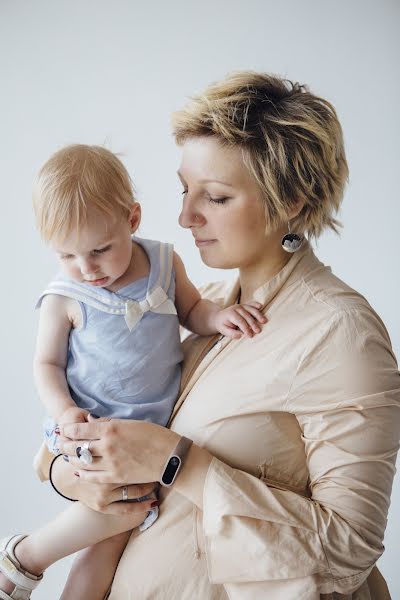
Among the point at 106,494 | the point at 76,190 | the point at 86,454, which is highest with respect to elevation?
the point at 76,190

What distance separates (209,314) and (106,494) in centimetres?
50

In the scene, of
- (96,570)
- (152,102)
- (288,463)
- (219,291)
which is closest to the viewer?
(288,463)

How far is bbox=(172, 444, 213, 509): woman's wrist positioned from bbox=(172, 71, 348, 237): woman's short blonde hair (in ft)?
1.80

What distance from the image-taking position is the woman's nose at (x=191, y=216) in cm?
170

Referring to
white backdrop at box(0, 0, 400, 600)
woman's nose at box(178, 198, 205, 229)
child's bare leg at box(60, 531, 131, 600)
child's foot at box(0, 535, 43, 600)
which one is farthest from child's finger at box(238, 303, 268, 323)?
white backdrop at box(0, 0, 400, 600)

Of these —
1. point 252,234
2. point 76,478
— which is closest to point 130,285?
point 252,234

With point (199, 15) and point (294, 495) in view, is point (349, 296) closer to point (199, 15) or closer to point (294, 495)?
point (294, 495)

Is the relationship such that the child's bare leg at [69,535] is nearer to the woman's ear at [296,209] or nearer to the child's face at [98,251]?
the child's face at [98,251]

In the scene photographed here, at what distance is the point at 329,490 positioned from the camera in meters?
1.51

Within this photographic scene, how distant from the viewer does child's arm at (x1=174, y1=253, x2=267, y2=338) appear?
169cm

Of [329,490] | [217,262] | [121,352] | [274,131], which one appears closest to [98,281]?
[121,352]

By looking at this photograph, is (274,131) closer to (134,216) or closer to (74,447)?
(134,216)

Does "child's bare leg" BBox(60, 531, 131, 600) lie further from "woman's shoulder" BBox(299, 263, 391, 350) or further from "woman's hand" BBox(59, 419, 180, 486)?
"woman's shoulder" BBox(299, 263, 391, 350)

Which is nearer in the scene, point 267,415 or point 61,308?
point 267,415
